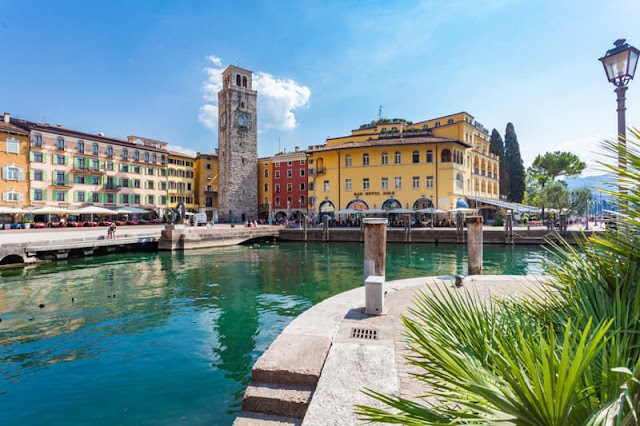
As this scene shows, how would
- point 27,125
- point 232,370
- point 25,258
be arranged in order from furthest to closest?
point 27,125
point 25,258
point 232,370

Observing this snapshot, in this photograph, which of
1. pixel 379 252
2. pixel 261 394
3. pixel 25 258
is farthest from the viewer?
pixel 25 258

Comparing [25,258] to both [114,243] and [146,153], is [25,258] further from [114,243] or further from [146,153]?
[146,153]

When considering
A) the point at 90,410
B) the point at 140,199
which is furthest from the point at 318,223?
the point at 90,410

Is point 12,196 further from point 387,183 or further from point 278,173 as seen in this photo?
point 387,183

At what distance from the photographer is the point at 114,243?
23875 millimetres

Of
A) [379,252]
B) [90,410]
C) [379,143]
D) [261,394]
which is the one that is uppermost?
[379,143]

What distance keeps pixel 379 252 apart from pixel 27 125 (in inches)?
1854

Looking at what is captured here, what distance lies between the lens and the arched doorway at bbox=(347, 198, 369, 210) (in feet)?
131

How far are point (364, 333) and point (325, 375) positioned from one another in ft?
4.69

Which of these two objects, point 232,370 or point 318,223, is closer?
point 232,370

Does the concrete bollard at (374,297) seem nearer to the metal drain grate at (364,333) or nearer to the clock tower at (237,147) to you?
the metal drain grate at (364,333)

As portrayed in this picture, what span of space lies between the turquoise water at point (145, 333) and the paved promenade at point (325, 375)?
3.86 ft

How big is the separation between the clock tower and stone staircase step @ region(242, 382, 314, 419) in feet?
165

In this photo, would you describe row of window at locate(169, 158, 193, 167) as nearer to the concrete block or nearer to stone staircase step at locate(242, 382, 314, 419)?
the concrete block
